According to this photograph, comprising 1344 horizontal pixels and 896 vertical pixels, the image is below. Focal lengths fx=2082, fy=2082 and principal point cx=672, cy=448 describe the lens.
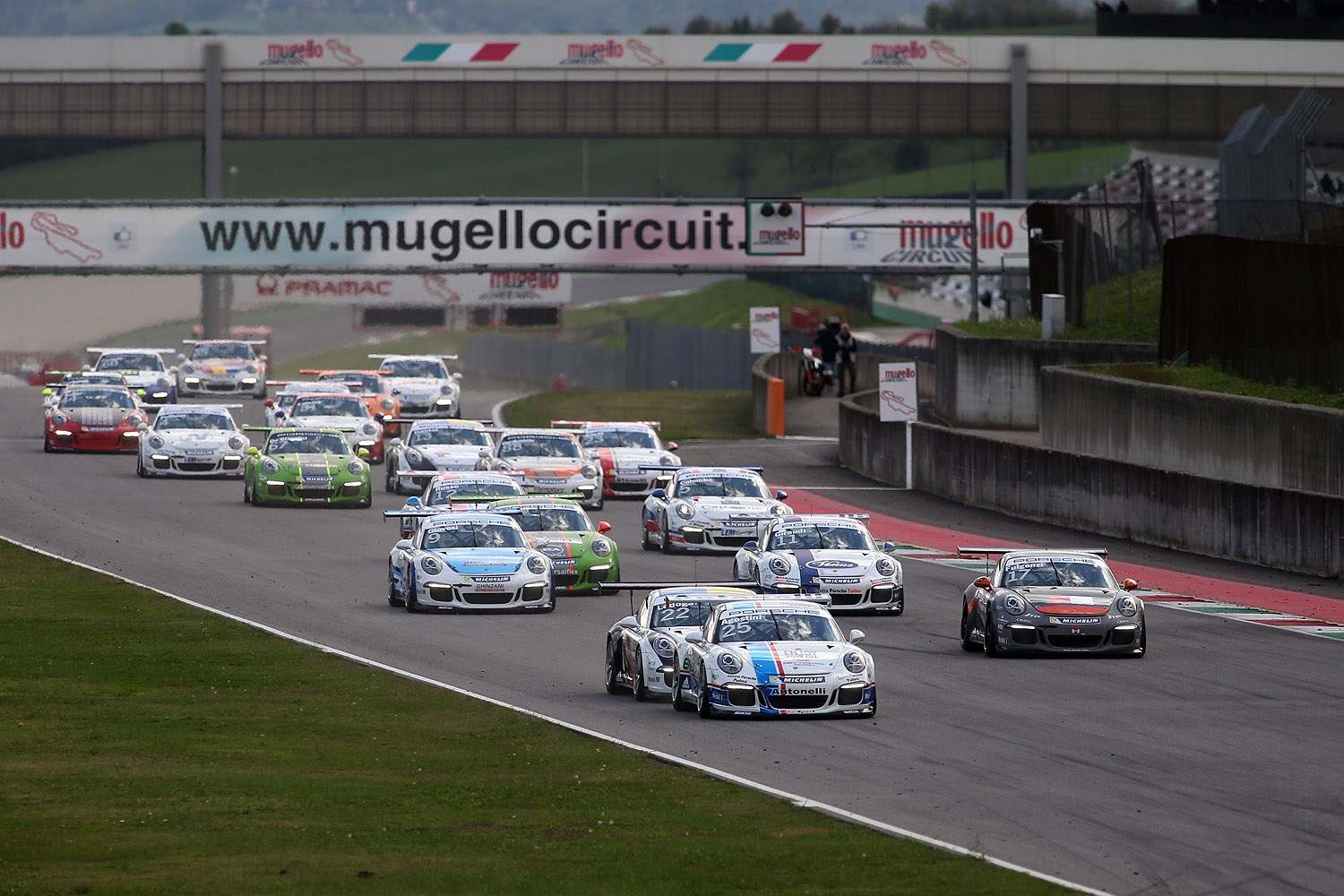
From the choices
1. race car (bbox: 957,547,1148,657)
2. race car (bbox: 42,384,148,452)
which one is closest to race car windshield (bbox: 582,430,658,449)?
race car (bbox: 42,384,148,452)

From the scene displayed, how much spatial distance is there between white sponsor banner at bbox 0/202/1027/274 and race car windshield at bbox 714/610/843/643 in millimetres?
38890

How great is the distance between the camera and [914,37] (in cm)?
7250

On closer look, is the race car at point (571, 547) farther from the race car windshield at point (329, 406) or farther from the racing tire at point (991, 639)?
the race car windshield at point (329, 406)

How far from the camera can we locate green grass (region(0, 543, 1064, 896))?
11398 mm

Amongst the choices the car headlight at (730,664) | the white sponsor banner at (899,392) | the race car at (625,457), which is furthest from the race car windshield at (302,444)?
the car headlight at (730,664)

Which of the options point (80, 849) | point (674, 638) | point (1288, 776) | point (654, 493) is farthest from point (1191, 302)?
point (80, 849)

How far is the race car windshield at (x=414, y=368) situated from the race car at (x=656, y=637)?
3189 cm

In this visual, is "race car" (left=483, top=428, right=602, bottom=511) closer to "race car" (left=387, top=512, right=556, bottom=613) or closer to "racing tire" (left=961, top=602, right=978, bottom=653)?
"race car" (left=387, top=512, right=556, bottom=613)

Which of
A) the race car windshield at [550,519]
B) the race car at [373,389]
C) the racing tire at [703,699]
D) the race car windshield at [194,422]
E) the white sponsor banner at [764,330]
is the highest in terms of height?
the white sponsor banner at [764,330]

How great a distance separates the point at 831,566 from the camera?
25.1 meters

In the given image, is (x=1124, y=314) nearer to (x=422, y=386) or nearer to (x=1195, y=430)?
(x=1195, y=430)

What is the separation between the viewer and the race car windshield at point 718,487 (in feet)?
→ 103

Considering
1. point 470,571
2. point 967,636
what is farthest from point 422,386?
point 967,636

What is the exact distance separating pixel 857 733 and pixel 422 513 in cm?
1094
